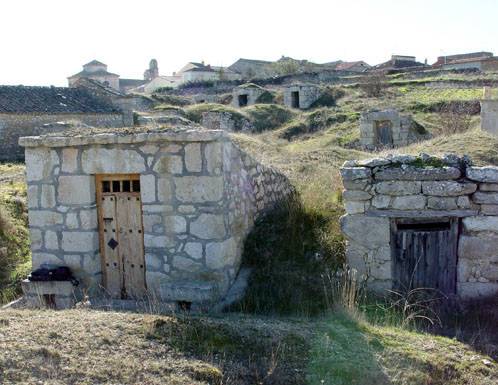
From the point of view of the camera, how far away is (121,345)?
484cm

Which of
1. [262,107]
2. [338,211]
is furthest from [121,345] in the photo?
[262,107]

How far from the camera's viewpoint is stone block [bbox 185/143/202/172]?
676 cm

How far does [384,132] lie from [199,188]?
1613 centimetres

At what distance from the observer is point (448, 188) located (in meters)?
6.82

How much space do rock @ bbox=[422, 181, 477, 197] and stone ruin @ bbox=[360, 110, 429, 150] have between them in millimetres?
14388

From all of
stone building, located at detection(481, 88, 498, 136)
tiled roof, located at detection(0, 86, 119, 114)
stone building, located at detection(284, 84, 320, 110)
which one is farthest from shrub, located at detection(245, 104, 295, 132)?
stone building, located at detection(481, 88, 498, 136)

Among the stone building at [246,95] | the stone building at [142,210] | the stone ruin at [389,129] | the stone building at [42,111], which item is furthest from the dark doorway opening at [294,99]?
the stone building at [142,210]

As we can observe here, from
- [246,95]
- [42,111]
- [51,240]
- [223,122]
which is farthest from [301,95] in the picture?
[51,240]

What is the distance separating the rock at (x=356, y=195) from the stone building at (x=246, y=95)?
28.9m

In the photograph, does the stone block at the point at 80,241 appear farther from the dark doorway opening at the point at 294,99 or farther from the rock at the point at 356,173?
the dark doorway opening at the point at 294,99

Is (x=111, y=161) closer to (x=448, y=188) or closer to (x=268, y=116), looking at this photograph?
(x=448, y=188)

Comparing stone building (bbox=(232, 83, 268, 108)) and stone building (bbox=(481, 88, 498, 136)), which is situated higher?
stone building (bbox=(232, 83, 268, 108))

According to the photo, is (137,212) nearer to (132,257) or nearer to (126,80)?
(132,257)

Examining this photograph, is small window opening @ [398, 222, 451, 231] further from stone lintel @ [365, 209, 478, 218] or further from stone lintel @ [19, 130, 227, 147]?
stone lintel @ [19, 130, 227, 147]
